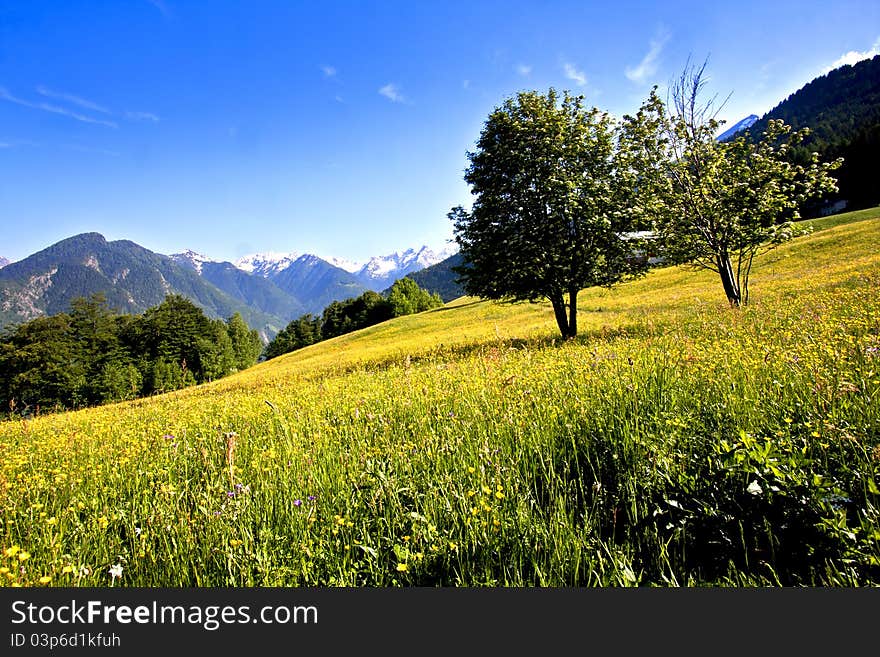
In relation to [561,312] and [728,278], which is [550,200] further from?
[728,278]

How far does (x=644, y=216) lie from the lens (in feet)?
46.7

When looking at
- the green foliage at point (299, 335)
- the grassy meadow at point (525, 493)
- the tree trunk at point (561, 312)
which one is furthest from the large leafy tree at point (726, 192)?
the green foliage at point (299, 335)

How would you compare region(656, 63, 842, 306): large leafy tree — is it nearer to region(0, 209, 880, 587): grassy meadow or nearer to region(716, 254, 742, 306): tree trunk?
region(716, 254, 742, 306): tree trunk

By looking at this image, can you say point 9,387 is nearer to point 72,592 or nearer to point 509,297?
point 509,297

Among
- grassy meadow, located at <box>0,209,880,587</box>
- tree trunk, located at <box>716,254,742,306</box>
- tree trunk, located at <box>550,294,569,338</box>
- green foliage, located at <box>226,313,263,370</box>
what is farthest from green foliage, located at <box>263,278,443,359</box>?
grassy meadow, located at <box>0,209,880,587</box>

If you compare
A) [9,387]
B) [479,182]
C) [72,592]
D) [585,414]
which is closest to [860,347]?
[585,414]

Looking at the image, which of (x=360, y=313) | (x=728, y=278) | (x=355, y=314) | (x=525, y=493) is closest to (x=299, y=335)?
(x=355, y=314)

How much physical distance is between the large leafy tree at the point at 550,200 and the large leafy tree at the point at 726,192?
1781 millimetres

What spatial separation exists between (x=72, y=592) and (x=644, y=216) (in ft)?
53.1

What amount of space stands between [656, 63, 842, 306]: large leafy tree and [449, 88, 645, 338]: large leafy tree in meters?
1.78

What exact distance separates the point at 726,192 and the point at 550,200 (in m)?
6.43

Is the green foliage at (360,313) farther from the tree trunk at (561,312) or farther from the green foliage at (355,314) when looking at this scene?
the tree trunk at (561,312)

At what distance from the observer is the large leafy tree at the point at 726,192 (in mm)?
13664

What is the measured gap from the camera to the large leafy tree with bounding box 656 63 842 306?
1366 cm
